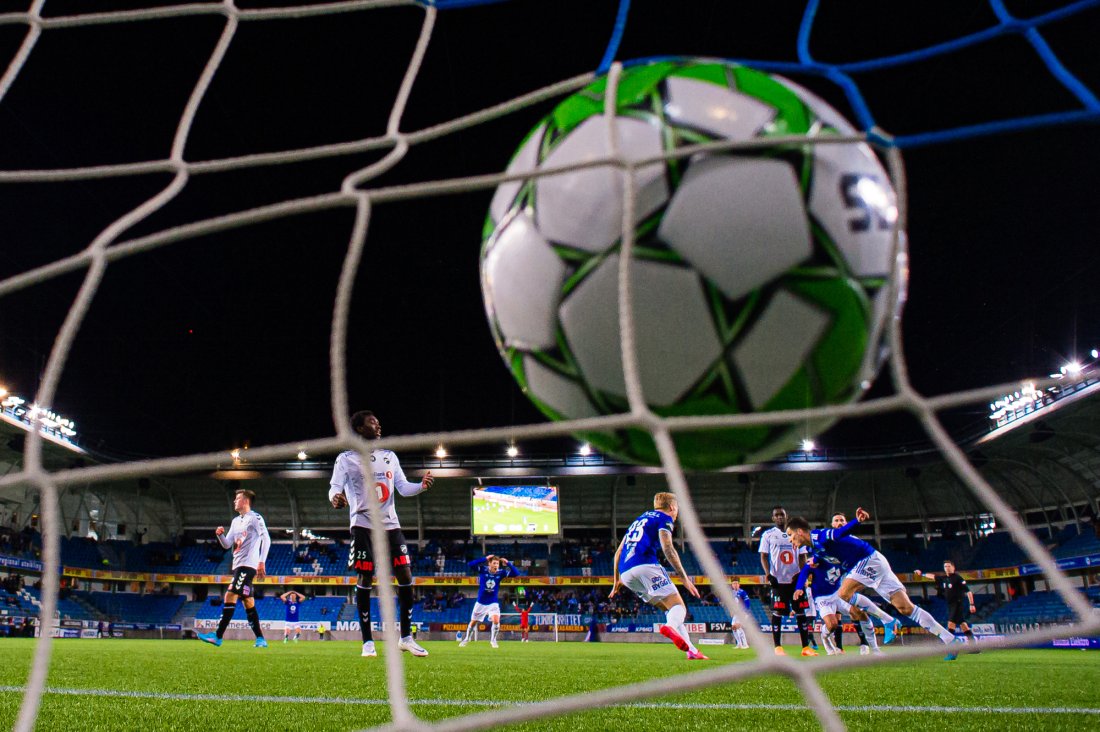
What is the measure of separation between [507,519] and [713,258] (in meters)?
21.4

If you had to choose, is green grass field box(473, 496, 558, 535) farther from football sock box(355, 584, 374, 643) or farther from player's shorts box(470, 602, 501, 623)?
football sock box(355, 584, 374, 643)

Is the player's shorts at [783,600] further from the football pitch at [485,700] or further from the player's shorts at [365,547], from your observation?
the player's shorts at [365,547]

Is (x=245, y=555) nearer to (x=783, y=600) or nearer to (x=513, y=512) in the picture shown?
(x=783, y=600)

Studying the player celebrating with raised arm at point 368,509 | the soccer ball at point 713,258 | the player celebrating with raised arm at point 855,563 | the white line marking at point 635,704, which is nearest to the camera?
the soccer ball at point 713,258

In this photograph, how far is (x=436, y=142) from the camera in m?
11.6

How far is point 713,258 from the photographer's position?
4.54ft

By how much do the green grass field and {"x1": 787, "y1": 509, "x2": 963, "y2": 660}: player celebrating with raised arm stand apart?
15.4 meters

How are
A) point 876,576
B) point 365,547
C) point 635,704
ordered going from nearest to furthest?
point 635,704 → point 365,547 → point 876,576

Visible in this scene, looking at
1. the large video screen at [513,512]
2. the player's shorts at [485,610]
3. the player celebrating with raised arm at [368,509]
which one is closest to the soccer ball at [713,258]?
the player celebrating with raised arm at [368,509]

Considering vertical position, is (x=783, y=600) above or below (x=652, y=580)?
below

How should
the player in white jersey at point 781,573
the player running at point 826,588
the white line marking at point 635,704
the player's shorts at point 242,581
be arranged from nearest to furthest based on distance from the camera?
the white line marking at point 635,704, the player's shorts at point 242,581, the player running at point 826,588, the player in white jersey at point 781,573

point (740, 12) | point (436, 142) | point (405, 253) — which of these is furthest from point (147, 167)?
point (405, 253)

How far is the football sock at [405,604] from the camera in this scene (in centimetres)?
462

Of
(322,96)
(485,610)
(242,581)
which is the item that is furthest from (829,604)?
(322,96)
